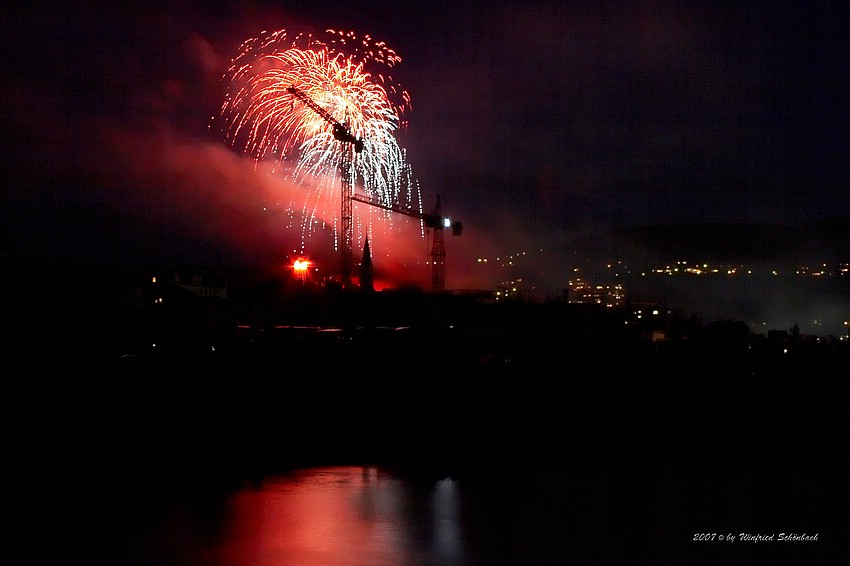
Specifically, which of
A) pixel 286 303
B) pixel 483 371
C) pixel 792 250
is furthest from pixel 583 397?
pixel 792 250

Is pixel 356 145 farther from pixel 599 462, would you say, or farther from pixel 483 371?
pixel 599 462

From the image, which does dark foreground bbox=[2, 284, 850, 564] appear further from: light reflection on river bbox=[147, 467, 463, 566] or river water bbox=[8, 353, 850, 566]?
light reflection on river bbox=[147, 467, 463, 566]

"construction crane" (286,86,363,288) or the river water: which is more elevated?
"construction crane" (286,86,363,288)

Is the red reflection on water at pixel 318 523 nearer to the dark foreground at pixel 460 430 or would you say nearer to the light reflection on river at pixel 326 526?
the light reflection on river at pixel 326 526

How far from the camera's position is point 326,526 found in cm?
864

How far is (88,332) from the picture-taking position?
17844 millimetres

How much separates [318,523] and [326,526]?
0.14m

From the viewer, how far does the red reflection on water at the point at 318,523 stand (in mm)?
7531

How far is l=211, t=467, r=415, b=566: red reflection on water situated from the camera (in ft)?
24.7

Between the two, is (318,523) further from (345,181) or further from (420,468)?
(345,181)

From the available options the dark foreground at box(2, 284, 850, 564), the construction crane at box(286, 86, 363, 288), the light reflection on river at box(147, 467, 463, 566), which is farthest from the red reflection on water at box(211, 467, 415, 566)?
the construction crane at box(286, 86, 363, 288)

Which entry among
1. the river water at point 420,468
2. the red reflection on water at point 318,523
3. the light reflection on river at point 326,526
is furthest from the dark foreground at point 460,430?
the red reflection on water at point 318,523

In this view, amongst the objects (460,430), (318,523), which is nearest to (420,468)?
(460,430)

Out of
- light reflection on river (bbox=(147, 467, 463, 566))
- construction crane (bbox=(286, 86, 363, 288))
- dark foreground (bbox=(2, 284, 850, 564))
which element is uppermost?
construction crane (bbox=(286, 86, 363, 288))
